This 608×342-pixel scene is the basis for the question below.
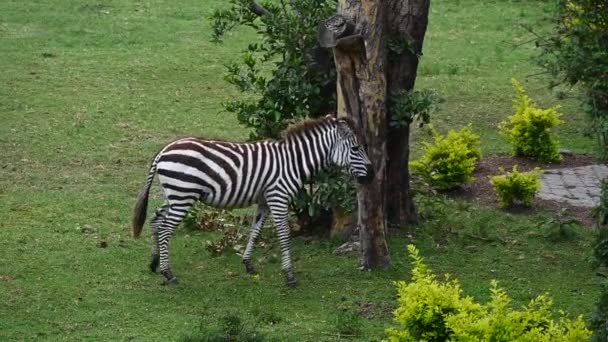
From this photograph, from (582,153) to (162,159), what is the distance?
7273 millimetres

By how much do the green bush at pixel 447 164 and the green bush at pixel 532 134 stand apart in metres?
1.23

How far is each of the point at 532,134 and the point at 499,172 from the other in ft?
2.43

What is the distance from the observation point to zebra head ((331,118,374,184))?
11656mm

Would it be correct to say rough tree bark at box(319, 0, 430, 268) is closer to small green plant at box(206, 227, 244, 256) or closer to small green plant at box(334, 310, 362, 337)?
small green plant at box(206, 227, 244, 256)

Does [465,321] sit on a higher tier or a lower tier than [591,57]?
lower

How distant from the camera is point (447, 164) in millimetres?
14562

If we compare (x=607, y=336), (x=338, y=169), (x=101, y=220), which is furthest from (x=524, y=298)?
(x=101, y=220)

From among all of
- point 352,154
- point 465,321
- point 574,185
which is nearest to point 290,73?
point 352,154

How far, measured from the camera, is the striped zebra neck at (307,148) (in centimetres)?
1184

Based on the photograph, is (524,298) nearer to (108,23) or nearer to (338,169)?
(338,169)

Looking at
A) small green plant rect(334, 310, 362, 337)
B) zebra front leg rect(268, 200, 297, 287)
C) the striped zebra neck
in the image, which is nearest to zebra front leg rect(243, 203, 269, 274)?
zebra front leg rect(268, 200, 297, 287)

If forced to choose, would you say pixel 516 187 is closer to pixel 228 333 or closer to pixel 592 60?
pixel 592 60

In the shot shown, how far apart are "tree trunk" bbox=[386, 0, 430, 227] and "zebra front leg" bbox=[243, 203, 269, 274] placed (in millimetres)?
1603

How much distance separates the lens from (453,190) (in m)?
14.8
